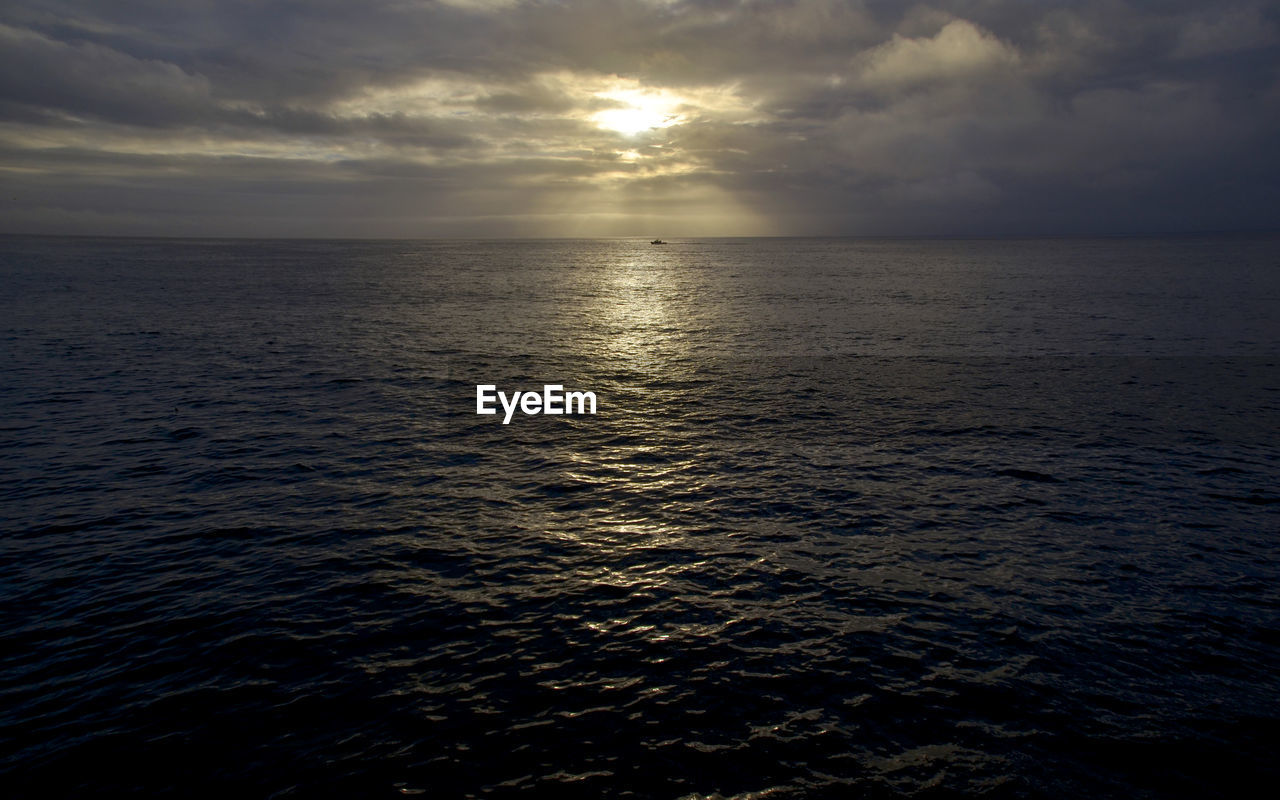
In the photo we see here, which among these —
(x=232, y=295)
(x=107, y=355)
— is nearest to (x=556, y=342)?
(x=107, y=355)

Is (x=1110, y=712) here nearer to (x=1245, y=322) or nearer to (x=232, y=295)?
(x=1245, y=322)

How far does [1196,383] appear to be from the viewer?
184 feet

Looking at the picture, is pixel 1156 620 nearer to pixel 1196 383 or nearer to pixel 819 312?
pixel 1196 383

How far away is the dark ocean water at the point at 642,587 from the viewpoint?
625 inches

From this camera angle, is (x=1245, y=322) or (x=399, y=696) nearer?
(x=399, y=696)

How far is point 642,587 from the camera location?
2381 centimetres

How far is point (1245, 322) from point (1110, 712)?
95.0m

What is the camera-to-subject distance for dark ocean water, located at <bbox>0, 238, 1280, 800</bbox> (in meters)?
15.9

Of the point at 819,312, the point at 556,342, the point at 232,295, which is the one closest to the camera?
the point at 556,342

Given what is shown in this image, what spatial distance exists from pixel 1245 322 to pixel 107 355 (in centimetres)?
12218

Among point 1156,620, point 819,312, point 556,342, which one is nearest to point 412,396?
point 556,342

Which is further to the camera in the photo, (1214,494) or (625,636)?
(1214,494)

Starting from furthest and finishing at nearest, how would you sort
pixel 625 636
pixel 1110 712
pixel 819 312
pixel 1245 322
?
pixel 819 312 < pixel 1245 322 < pixel 625 636 < pixel 1110 712

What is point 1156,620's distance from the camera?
21578mm
